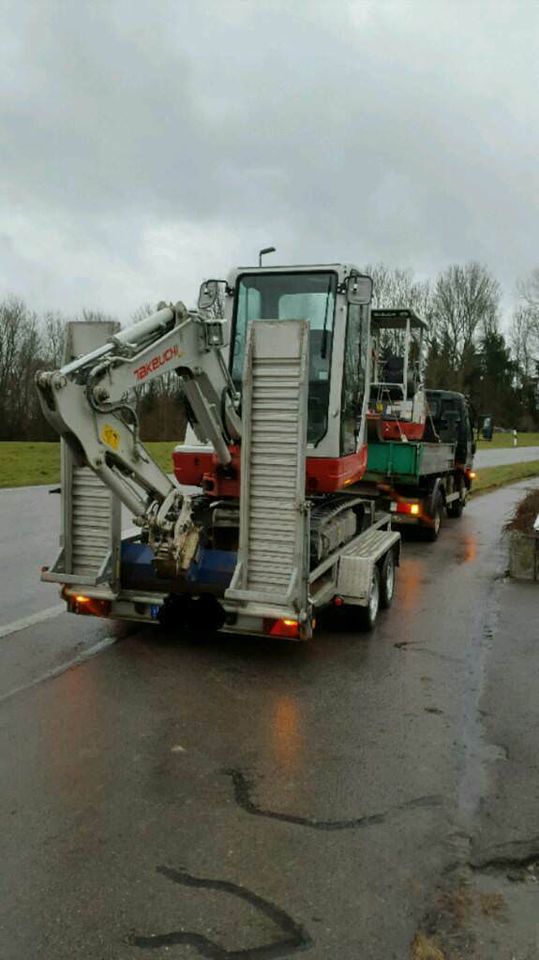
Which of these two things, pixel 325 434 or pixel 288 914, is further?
pixel 325 434

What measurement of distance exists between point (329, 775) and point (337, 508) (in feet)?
12.6

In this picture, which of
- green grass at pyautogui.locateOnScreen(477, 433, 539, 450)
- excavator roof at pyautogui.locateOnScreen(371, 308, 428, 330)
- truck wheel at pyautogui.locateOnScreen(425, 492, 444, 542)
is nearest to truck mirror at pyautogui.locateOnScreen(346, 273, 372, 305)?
excavator roof at pyautogui.locateOnScreen(371, 308, 428, 330)

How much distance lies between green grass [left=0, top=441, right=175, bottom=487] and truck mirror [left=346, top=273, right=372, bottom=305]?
10872mm

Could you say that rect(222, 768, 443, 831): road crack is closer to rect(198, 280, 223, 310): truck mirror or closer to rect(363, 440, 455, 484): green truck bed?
rect(198, 280, 223, 310): truck mirror

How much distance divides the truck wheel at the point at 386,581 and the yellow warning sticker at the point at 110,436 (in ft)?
12.3

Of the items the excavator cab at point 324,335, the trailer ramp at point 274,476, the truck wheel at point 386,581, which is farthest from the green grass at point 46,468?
the trailer ramp at point 274,476

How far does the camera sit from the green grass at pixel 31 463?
21.9 m

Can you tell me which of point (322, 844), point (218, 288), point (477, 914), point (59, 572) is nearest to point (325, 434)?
point (218, 288)

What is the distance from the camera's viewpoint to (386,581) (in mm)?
8539

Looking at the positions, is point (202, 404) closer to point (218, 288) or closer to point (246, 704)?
point (218, 288)

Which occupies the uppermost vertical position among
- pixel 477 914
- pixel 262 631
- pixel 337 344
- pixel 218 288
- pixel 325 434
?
pixel 218 288

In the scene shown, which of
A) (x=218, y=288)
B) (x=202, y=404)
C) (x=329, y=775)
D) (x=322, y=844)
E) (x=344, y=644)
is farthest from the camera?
(x=218, y=288)

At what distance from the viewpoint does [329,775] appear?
4.50m

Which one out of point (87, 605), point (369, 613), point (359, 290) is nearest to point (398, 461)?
point (369, 613)
